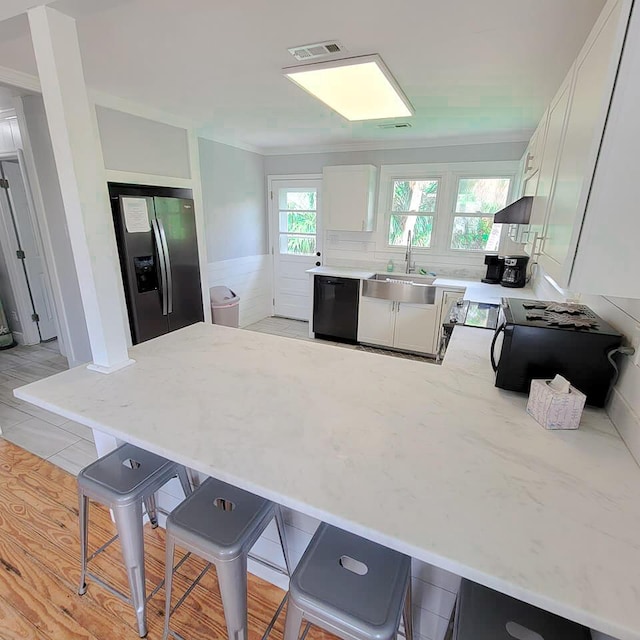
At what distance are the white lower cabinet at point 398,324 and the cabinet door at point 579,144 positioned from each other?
8.46 ft

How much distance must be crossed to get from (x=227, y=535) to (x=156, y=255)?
8.78 ft

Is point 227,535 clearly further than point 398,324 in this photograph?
No

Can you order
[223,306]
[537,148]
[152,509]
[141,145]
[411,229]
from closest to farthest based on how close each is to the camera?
[152,509] < [537,148] < [141,145] < [223,306] < [411,229]

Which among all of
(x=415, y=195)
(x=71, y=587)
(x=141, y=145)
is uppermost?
(x=141, y=145)

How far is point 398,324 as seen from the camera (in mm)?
4086

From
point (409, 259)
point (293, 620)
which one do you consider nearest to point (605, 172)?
point (293, 620)

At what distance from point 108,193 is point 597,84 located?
3.07 m

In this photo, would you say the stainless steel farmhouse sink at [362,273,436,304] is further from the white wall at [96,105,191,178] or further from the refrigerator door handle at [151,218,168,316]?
the white wall at [96,105,191,178]

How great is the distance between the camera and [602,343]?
1.15 m

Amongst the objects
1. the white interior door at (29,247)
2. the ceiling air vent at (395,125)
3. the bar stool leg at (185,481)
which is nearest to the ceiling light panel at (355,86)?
the ceiling air vent at (395,125)

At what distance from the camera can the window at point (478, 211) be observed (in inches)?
156

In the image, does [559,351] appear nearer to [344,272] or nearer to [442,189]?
[344,272]

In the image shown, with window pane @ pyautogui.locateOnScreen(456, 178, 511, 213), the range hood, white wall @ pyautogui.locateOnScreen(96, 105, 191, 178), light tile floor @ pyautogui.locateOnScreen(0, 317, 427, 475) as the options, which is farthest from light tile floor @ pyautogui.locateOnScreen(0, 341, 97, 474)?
window pane @ pyautogui.locateOnScreen(456, 178, 511, 213)

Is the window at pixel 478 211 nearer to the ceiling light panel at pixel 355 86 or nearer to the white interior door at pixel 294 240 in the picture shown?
the ceiling light panel at pixel 355 86
